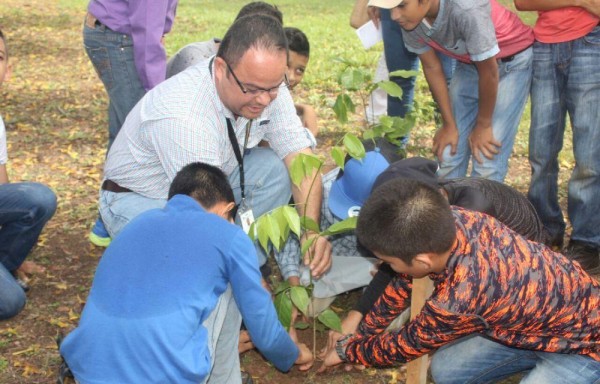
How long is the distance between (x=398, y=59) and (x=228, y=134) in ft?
6.48

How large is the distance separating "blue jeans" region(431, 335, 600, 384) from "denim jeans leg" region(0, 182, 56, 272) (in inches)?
80.4

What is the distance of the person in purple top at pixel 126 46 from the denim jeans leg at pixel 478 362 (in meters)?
2.06

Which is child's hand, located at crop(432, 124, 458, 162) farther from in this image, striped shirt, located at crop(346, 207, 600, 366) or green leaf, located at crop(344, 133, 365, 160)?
striped shirt, located at crop(346, 207, 600, 366)

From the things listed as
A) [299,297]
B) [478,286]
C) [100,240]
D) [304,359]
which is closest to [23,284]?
[100,240]

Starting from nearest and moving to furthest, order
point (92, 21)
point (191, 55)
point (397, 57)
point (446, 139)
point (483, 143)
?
point (483, 143) → point (446, 139) → point (191, 55) → point (92, 21) → point (397, 57)

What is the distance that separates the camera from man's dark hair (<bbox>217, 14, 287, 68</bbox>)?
2.79m

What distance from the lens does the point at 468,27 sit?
3385mm

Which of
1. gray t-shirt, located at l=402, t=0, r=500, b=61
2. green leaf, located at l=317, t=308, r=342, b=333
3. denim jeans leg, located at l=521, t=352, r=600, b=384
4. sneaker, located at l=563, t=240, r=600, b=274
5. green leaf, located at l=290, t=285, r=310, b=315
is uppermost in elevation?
gray t-shirt, located at l=402, t=0, r=500, b=61

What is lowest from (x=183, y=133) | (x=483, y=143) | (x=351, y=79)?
(x=483, y=143)

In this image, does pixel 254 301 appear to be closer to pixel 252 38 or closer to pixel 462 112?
pixel 252 38

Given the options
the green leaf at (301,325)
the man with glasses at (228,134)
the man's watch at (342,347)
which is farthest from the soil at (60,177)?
the man with glasses at (228,134)

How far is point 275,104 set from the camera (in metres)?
3.30

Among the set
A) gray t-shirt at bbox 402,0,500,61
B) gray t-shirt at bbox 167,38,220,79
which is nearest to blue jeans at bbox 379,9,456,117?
gray t-shirt at bbox 402,0,500,61

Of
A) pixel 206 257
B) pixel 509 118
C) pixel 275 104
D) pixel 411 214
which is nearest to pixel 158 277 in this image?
pixel 206 257
